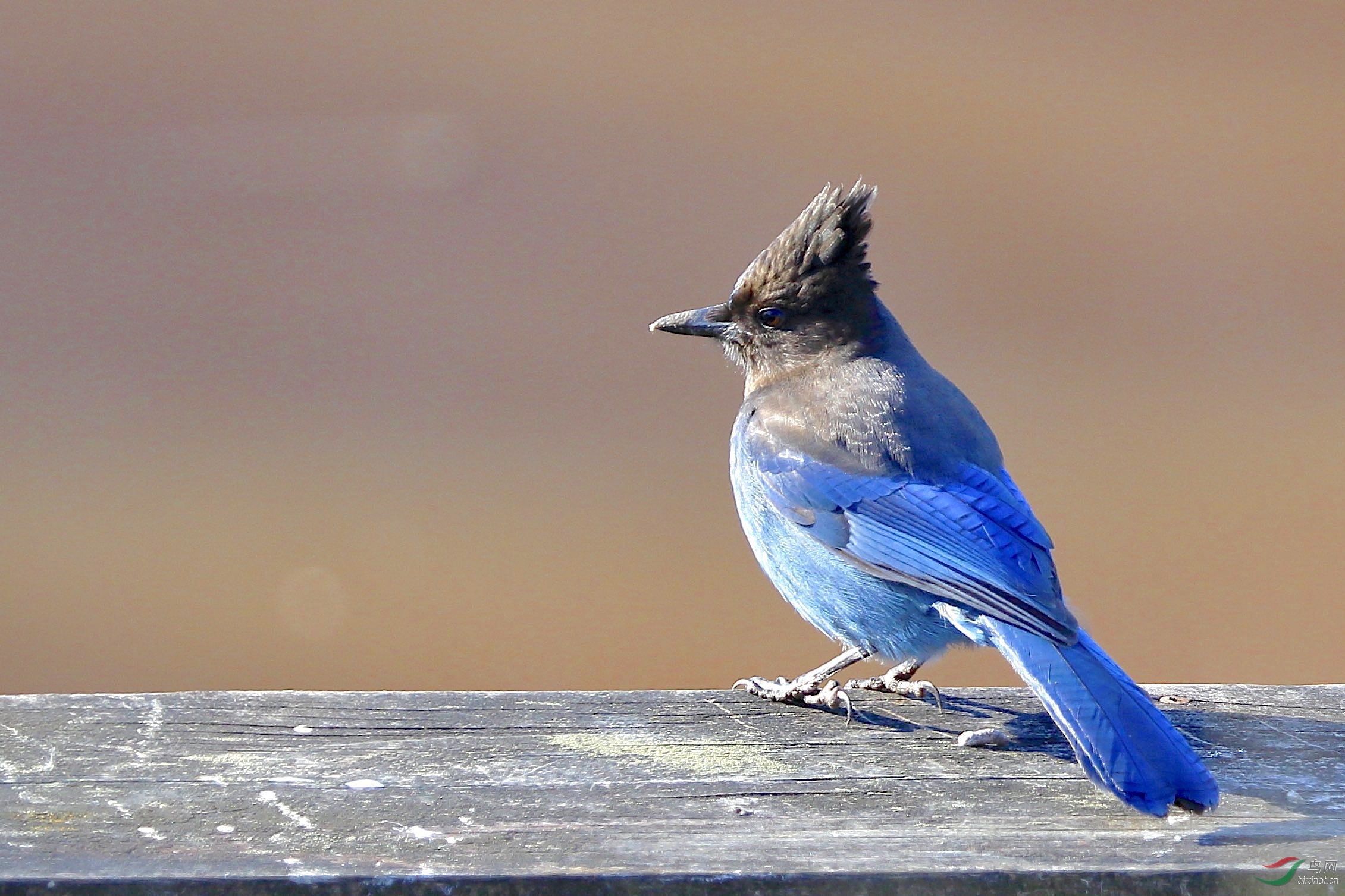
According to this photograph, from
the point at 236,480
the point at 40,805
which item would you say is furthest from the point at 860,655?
the point at 236,480

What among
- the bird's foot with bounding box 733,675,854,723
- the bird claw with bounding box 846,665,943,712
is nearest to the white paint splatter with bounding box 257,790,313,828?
the bird's foot with bounding box 733,675,854,723

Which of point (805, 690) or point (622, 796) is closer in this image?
point (622, 796)

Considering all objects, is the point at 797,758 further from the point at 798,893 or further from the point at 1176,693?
the point at 1176,693

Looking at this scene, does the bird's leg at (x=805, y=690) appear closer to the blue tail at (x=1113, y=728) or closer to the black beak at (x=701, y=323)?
the blue tail at (x=1113, y=728)
